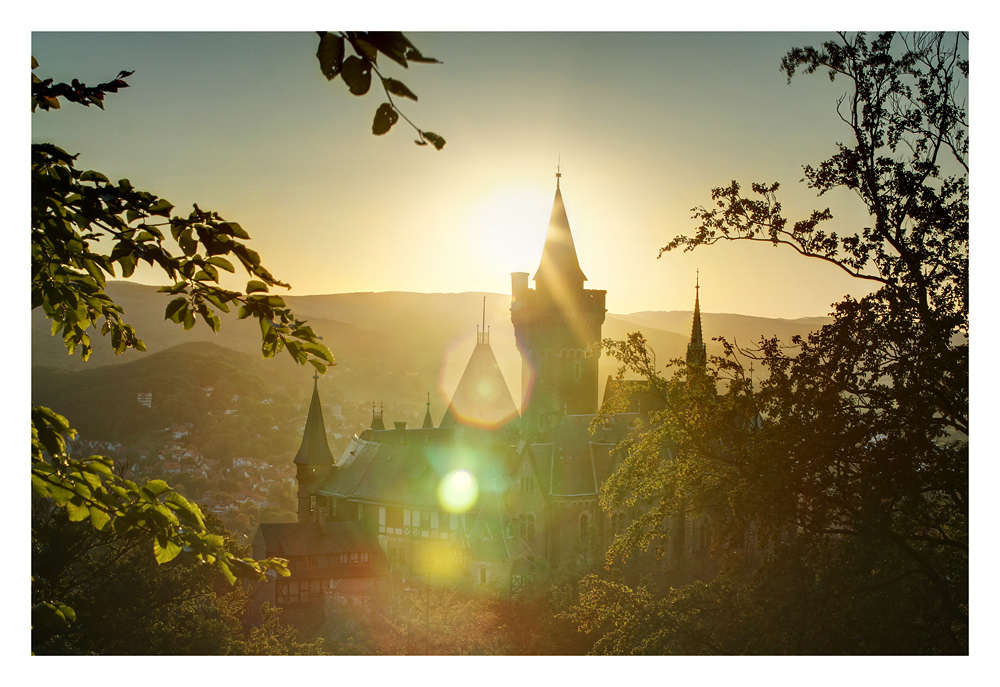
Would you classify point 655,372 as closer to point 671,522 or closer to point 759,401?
point 759,401

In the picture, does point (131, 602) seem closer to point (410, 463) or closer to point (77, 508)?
point (77, 508)

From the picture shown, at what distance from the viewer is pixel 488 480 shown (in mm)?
38125

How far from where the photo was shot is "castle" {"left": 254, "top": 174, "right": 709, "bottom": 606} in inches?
1379

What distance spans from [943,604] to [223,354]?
47638 mm

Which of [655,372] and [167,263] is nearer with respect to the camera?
[167,263]

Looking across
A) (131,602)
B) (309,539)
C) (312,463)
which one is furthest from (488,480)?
(131,602)

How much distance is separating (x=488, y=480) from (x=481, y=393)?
32.4 feet

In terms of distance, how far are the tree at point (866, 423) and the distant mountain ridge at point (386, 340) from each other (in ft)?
80.0

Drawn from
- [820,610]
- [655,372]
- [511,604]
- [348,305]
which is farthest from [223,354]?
[820,610]

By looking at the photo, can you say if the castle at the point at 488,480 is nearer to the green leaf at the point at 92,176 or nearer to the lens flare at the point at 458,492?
the lens flare at the point at 458,492

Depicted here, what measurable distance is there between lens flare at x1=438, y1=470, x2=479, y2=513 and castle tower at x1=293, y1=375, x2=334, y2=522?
8.22 meters

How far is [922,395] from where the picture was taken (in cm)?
1032

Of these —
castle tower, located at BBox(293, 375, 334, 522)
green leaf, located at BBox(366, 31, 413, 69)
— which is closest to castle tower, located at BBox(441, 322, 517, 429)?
castle tower, located at BBox(293, 375, 334, 522)

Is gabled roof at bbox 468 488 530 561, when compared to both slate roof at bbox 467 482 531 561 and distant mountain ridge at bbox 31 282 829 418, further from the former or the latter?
distant mountain ridge at bbox 31 282 829 418
